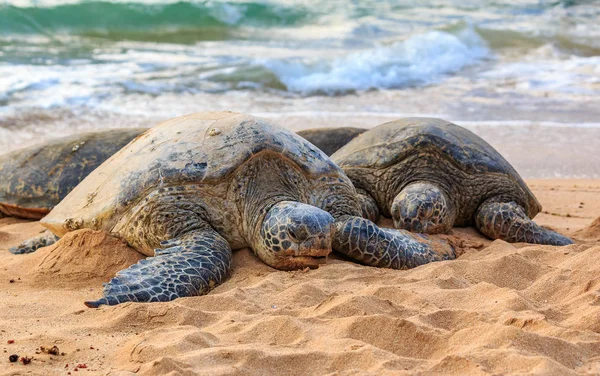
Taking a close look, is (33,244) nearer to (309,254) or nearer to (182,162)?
(182,162)

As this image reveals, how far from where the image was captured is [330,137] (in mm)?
7145

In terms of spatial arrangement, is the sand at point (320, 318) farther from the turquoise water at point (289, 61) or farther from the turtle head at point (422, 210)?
the turquoise water at point (289, 61)

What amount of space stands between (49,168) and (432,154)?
3413 mm

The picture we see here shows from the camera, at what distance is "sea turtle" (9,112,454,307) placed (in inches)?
164

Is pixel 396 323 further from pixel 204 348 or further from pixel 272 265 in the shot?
pixel 272 265

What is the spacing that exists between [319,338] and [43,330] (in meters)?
1.20

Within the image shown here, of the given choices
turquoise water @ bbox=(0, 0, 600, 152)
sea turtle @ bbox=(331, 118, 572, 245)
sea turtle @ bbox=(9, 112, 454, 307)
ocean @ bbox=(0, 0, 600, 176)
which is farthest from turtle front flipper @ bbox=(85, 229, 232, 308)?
turquoise water @ bbox=(0, 0, 600, 152)

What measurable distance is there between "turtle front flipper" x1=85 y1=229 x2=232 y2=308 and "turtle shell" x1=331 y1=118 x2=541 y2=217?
5.98 feet

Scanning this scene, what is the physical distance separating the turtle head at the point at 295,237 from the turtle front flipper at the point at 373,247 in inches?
8.9

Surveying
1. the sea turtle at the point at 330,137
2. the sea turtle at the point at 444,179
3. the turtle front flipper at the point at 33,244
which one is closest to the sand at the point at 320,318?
the turtle front flipper at the point at 33,244

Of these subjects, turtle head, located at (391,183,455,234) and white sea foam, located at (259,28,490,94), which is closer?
turtle head, located at (391,183,455,234)

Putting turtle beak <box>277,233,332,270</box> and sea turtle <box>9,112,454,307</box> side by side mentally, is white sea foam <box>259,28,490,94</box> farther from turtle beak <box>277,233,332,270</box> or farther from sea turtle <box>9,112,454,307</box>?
turtle beak <box>277,233,332,270</box>

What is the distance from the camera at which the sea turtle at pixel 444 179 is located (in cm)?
540

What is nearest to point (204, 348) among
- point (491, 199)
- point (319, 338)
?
point (319, 338)
